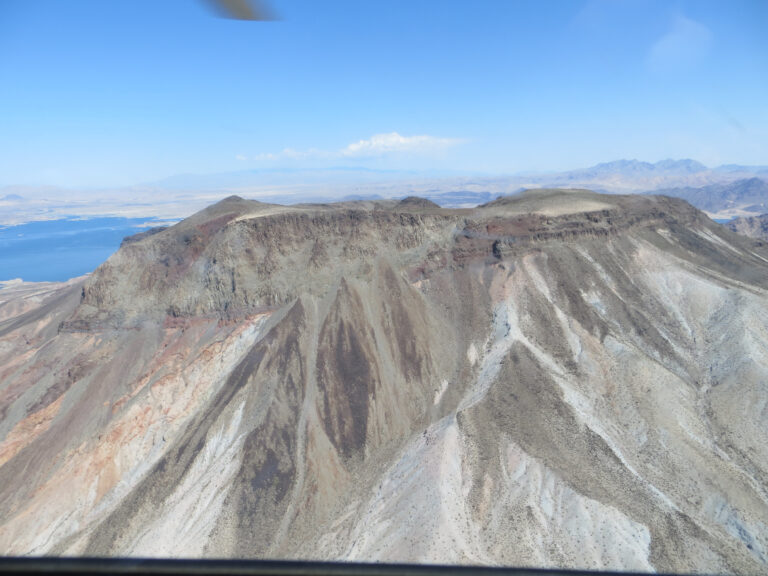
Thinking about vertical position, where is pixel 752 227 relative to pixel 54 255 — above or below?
above

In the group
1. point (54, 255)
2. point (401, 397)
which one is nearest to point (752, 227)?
point (401, 397)

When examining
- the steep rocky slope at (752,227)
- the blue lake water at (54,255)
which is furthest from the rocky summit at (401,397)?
the blue lake water at (54,255)

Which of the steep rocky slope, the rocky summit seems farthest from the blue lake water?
the steep rocky slope

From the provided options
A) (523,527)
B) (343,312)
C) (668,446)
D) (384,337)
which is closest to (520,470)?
(523,527)

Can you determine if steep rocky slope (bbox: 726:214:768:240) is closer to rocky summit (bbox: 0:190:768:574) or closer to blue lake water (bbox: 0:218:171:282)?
rocky summit (bbox: 0:190:768:574)

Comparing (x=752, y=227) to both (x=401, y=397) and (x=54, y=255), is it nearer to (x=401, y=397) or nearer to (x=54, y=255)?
(x=401, y=397)

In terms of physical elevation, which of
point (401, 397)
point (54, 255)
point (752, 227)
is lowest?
point (54, 255)

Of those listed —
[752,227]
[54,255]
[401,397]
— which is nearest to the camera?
[401,397]

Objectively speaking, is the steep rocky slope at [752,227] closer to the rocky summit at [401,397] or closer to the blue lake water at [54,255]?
the rocky summit at [401,397]
